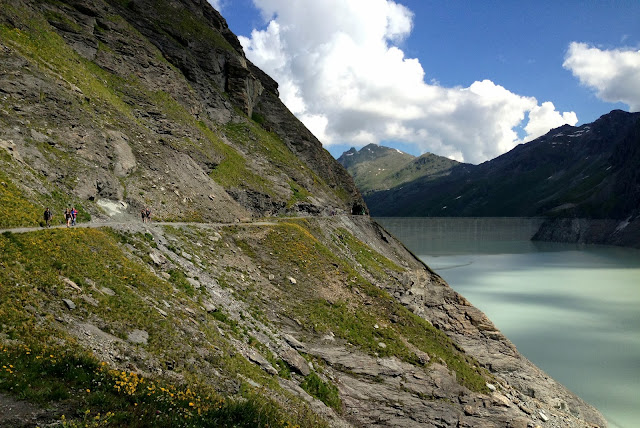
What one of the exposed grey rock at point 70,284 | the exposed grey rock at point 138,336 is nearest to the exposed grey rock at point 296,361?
the exposed grey rock at point 138,336

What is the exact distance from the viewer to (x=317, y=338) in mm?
26766

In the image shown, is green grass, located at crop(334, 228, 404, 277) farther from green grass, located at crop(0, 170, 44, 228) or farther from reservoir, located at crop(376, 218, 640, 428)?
green grass, located at crop(0, 170, 44, 228)

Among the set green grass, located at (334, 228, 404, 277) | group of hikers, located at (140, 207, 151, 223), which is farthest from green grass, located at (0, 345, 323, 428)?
green grass, located at (334, 228, 404, 277)

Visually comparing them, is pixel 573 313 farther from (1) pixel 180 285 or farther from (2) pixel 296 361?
(1) pixel 180 285

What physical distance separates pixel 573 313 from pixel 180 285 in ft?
241

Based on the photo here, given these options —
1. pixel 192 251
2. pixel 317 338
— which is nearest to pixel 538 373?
pixel 317 338

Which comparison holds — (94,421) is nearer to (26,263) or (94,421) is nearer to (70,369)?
(70,369)

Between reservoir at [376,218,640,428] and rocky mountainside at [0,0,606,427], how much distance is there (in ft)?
24.8

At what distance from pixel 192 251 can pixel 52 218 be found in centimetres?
870

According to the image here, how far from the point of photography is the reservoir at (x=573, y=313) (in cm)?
4156

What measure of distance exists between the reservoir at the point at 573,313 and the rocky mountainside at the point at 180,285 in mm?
7550

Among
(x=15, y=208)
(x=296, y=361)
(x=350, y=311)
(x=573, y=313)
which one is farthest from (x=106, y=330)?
(x=573, y=313)

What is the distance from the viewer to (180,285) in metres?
22.8

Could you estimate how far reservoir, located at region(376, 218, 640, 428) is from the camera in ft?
136
